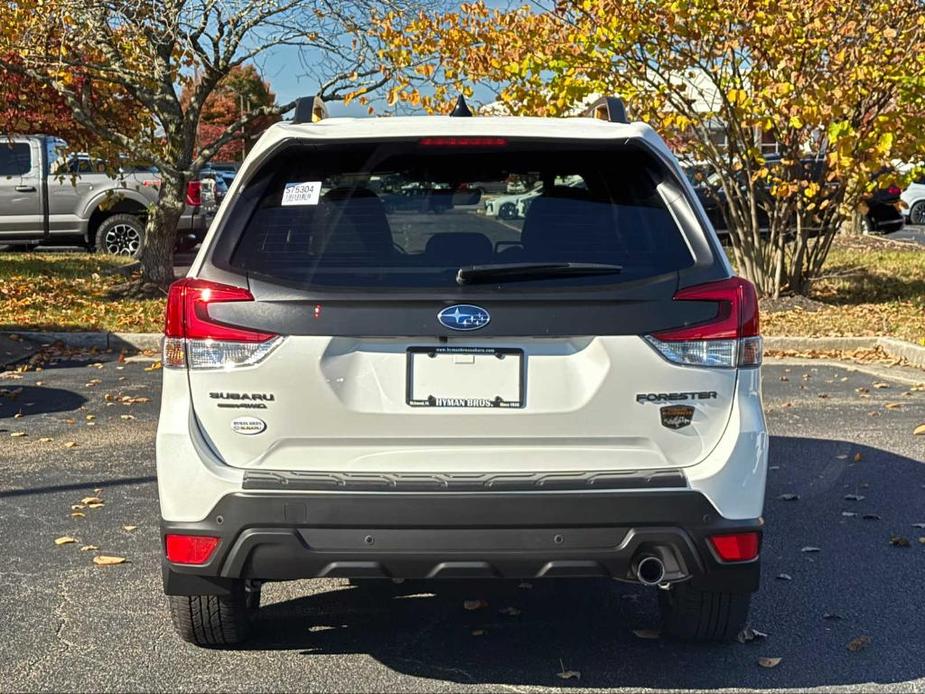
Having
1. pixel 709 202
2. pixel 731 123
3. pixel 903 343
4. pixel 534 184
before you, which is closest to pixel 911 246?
pixel 709 202

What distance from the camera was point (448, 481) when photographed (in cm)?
384

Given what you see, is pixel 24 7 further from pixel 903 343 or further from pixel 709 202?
pixel 709 202

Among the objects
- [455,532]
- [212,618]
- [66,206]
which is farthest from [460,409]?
[66,206]

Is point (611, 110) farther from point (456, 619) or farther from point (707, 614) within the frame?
point (456, 619)

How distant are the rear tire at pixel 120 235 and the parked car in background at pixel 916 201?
65.2ft

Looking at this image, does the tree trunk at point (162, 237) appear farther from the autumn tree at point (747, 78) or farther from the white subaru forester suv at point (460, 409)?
the white subaru forester suv at point (460, 409)

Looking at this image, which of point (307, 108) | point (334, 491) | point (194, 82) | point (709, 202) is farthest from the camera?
point (709, 202)

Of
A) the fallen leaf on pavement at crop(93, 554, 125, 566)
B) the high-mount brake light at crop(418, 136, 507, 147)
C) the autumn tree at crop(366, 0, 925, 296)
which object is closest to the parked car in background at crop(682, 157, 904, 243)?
the autumn tree at crop(366, 0, 925, 296)

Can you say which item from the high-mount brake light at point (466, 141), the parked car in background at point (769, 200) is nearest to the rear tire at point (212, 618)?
the high-mount brake light at point (466, 141)

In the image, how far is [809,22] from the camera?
12.9 m

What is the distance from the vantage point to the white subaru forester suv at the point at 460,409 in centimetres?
384

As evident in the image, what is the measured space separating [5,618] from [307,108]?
220 cm

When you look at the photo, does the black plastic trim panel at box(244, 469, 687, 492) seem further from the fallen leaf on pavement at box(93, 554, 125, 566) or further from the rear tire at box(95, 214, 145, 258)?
the rear tire at box(95, 214, 145, 258)

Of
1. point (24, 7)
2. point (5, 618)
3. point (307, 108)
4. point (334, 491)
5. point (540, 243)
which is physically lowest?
point (5, 618)
